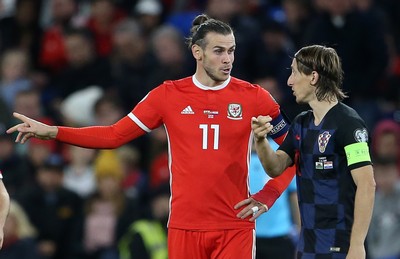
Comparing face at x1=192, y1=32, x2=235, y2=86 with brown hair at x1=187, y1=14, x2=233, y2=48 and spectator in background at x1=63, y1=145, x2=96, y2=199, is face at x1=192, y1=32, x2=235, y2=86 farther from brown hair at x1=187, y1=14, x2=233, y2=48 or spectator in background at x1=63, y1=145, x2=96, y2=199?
spectator in background at x1=63, y1=145, x2=96, y2=199

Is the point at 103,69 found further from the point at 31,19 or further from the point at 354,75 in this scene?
the point at 354,75

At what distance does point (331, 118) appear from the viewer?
7102 mm

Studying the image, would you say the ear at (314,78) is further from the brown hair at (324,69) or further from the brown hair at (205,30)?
the brown hair at (205,30)

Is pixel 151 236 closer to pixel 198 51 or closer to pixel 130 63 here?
pixel 130 63

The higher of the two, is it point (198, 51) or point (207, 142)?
point (198, 51)

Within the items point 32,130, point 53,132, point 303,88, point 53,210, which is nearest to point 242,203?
point 303,88

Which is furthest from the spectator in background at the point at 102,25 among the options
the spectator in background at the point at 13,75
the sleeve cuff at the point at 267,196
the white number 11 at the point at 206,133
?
the sleeve cuff at the point at 267,196

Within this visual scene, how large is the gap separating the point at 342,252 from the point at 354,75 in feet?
16.6

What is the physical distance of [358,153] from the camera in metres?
6.90

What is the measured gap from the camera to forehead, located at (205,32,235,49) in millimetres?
7602

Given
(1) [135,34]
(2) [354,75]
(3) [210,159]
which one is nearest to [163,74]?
(1) [135,34]

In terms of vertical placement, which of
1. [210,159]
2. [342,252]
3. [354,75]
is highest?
[354,75]

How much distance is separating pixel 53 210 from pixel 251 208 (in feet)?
17.0

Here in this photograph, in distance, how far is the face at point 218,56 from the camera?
7.59 m
